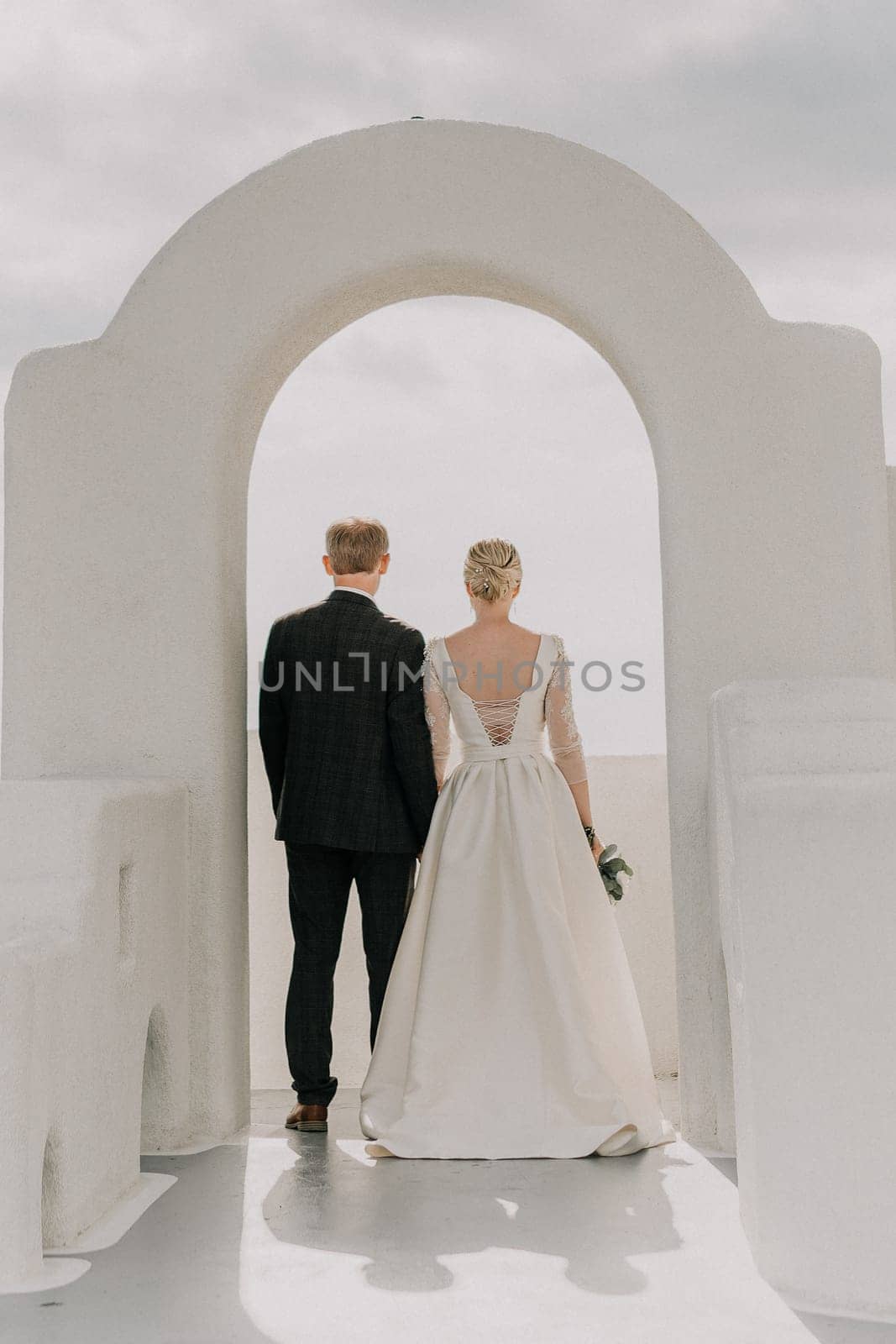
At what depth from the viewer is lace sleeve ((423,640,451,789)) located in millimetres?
4500

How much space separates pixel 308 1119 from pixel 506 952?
0.94 meters

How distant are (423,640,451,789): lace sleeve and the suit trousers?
15.6 inches

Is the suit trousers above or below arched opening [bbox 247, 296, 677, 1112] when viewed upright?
below

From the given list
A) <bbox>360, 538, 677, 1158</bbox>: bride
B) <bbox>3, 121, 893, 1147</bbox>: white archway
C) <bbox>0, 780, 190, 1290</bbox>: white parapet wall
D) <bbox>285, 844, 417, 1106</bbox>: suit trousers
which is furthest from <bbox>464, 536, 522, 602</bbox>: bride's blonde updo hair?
<bbox>0, 780, 190, 1290</bbox>: white parapet wall

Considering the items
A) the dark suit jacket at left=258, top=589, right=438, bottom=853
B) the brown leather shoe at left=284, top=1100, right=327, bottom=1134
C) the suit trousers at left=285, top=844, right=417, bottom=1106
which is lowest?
the brown leather shoe at left=284, top=1100, right=327, bottom=1134

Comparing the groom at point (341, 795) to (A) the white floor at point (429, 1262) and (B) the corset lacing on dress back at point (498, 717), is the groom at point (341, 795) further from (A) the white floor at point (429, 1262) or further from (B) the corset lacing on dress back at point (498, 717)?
(A) the white floor at point (429, 1262)

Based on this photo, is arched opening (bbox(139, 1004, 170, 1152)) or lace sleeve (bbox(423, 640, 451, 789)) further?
lace sleeve (bbox(423, 640, 451, 789))

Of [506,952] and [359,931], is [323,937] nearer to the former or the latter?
[506,952]

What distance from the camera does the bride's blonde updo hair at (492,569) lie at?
→ 4.48m

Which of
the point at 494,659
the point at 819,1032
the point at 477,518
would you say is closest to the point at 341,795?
the point at 494,659

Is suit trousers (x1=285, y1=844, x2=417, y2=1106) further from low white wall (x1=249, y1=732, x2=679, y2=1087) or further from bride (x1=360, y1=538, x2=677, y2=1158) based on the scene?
low white wall (x1=249, y1=732, x2=679, y2=1087)

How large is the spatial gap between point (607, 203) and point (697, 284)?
438mm

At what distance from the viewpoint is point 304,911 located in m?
4.51

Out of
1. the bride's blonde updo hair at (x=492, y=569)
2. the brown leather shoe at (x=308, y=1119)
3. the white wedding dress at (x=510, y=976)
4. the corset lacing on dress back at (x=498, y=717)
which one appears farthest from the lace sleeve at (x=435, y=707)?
the brown leather shoe at (x=308, y=1119)
